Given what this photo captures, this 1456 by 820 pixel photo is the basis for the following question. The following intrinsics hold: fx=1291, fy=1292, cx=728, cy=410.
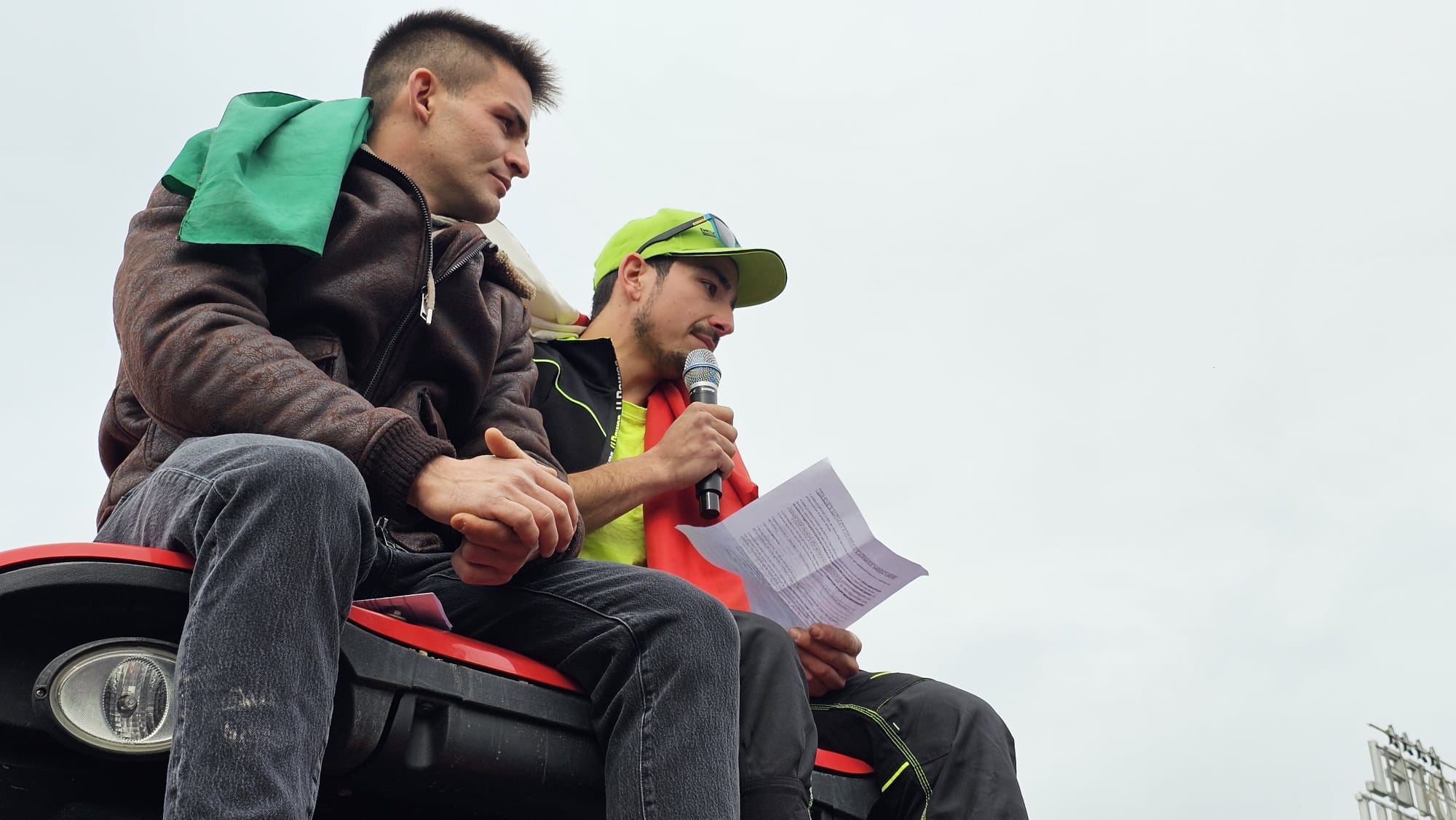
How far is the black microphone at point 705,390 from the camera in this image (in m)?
3.01

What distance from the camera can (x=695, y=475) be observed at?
298 cm

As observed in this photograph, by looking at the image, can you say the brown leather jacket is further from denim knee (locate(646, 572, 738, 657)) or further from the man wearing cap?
the man wearing cap

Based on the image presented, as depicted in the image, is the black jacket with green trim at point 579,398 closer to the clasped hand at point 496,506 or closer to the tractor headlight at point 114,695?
the clasped hand at point 496,506

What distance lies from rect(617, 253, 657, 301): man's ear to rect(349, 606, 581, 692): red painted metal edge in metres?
1.97

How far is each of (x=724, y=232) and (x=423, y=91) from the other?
1293 millimetres

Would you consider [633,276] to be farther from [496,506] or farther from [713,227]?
[496,506]

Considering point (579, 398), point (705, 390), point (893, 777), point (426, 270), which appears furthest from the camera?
point (705, 390)

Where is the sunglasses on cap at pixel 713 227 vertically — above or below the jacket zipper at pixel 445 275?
above

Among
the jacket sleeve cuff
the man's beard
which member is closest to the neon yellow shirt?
the man's beard

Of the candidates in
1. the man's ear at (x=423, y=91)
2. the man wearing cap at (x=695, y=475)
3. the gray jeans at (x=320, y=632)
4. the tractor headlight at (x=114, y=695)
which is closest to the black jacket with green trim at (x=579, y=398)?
the man wearing cap at (x=695, y=475)

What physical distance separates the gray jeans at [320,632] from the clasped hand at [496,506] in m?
0.13

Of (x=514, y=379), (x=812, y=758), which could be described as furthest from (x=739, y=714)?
(x=514, y=379)

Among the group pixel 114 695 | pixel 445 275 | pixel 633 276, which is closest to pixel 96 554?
pixel 114 695

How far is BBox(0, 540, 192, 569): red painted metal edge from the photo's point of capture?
151 cm
